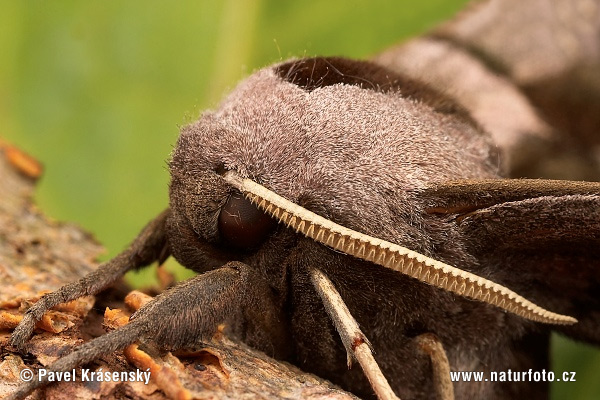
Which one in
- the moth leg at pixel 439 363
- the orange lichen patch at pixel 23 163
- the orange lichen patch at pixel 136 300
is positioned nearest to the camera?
the orange lichen patch at pixel 136 300

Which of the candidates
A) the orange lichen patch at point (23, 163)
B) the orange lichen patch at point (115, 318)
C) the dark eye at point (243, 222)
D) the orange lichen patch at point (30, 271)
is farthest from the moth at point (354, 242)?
the orange lichen patch at point (23, 163)

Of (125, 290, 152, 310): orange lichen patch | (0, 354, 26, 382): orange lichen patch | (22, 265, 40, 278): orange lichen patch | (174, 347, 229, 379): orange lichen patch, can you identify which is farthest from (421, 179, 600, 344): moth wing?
(22, 265, 40, 278): orange lichen patch

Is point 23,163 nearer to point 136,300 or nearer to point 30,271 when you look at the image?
point 30,271

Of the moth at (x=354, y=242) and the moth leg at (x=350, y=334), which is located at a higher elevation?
the moth at (x=354, y=242)

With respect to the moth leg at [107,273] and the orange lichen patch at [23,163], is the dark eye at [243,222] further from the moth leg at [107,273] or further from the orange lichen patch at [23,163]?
the orange lichen patch at [23,163]

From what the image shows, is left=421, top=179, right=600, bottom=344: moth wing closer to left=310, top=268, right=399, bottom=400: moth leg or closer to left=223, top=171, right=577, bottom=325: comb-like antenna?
left=223, top=171, right=577, bottom=325: comb-like antenna

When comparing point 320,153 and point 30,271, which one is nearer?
point 320,153

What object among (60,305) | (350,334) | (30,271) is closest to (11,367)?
(60,305)
